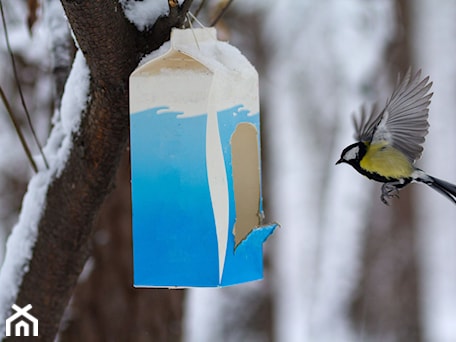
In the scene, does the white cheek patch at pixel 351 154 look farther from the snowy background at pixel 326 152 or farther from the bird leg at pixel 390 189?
the snowy background at pixel 326 152

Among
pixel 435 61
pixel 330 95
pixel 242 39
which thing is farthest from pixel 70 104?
pixel 435 61

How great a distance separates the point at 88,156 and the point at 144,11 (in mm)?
448

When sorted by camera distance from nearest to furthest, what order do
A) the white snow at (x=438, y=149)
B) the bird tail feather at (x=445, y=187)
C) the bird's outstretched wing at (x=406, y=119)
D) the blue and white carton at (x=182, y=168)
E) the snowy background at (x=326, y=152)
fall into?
the blue and white carton at (x=182, y=168) < the bird's outstretched wing at (x=406, y=119) < the bird tail feather at (x=445, y=187) < the snowy background at (x=326, y=152) < the white snow at (x=438, y=149)

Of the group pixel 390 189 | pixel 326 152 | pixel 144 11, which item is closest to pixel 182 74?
pixel 144 11

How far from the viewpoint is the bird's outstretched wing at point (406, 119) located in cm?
229

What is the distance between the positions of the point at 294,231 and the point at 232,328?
16.1ft

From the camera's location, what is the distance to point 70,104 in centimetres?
222

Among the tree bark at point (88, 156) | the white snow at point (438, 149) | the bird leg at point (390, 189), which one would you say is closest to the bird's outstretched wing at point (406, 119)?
the bird leg at point (390, 189)

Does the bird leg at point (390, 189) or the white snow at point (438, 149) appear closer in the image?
the bird leg at point (390, 189)

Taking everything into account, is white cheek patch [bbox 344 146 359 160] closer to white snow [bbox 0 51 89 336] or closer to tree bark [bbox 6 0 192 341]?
tree bark [bbox 6 0 192 341]

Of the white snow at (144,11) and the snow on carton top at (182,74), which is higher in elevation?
the white snow at (144,11)
